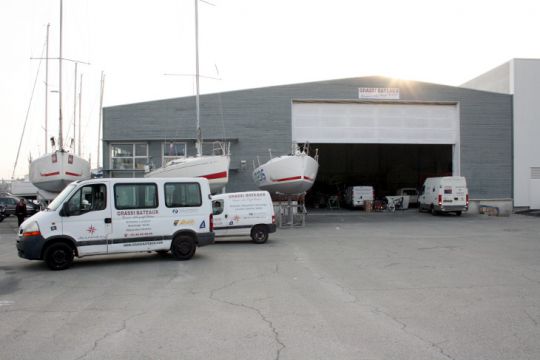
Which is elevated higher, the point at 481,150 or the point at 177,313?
the point at 481,150

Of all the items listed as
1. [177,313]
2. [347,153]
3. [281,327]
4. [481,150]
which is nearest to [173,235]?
[177,313]

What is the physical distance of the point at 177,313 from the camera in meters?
6.78

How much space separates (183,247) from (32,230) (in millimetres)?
3440

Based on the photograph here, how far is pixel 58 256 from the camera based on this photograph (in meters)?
10.8

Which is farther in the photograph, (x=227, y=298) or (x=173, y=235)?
(x=173, y=235)

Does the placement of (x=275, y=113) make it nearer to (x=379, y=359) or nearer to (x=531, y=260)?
(x=531, y=260)

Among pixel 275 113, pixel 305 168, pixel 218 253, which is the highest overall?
pixel 275 113

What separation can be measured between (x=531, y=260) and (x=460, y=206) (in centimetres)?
1723

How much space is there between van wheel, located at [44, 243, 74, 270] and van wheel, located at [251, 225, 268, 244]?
6.74m

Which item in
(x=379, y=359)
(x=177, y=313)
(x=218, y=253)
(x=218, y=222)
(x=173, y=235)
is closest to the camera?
(x=379, y=359)

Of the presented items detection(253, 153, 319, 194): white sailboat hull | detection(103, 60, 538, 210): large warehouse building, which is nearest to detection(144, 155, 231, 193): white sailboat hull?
detection(253, 153, 319, 194): white sailboat hull

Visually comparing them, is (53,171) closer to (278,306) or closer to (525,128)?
(278,306)

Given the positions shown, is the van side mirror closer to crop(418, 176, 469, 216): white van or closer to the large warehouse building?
the large warehouse building

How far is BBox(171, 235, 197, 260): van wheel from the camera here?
Result: 11961mm
